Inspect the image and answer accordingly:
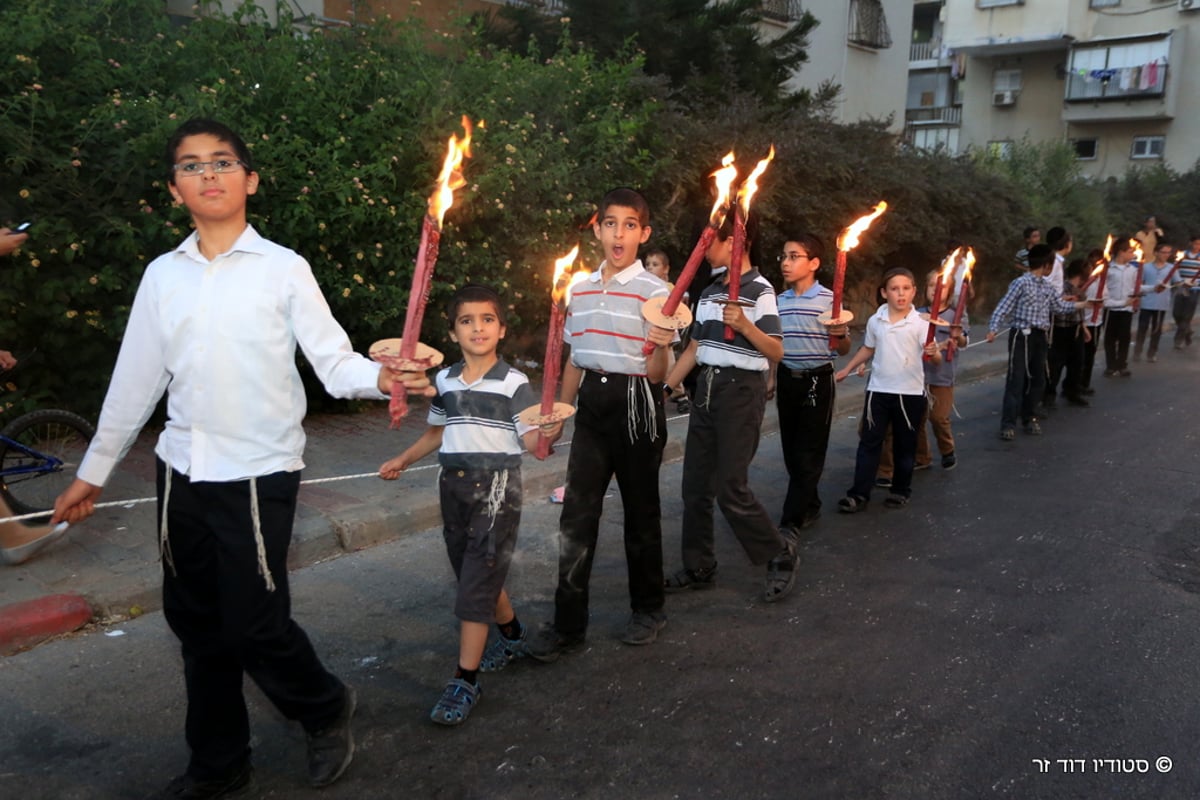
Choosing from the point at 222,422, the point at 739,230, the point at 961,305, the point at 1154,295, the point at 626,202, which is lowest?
the point at 222,422

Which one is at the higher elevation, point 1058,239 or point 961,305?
point 1058,239

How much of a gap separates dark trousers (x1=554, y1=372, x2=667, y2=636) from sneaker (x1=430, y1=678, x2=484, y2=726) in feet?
2.09

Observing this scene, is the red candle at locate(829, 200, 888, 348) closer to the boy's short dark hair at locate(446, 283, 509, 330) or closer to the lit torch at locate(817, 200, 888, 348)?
the lit torch at locate(817, 200, 888, 348)

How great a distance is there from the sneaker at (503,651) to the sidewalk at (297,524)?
174cm

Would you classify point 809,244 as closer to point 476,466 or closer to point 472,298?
point 472,298

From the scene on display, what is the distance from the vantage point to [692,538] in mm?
5258

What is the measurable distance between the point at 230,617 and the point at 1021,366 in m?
8.26

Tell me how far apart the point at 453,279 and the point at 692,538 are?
455 cm

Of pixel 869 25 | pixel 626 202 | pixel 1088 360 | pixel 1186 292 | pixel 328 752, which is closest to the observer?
pixel 328 752

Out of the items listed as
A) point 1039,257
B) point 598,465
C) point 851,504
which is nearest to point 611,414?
point 598,465

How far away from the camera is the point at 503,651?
4.36 meters

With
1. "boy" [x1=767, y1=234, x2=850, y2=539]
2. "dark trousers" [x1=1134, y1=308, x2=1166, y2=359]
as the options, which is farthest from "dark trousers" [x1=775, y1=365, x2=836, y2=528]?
"dark trousers" [x1=1134, y1=308, x2=1166, y2=359]

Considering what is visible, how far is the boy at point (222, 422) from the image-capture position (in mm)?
3006

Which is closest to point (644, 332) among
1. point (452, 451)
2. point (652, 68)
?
point (452, 451)
